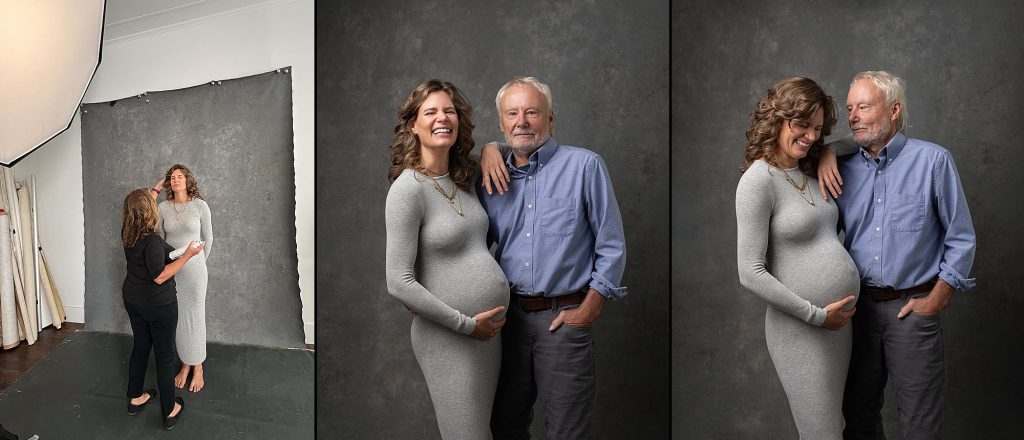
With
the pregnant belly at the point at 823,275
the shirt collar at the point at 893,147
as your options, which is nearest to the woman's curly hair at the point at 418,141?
the pregnant belly at the point at 823,275

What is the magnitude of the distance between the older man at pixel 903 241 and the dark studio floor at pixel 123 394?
2.55 m

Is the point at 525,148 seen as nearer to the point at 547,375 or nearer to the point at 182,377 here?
the point at 547,375

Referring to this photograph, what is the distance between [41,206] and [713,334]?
3307mm

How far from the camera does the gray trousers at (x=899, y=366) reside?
2.54m

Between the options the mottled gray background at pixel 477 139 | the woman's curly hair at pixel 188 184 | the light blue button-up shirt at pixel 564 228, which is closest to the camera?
the light blue button-up shirt at pixel 564 228

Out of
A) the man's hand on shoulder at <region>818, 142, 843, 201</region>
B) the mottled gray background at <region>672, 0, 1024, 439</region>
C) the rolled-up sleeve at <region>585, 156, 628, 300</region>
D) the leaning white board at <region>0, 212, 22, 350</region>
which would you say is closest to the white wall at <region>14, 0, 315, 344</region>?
the leaning white board at <region>0, 212, 22, 350</region>

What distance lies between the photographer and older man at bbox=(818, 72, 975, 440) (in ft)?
8.30

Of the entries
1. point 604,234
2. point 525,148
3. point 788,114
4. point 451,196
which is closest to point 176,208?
point 451,196

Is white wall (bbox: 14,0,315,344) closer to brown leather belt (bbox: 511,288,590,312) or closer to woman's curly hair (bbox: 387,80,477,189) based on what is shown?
woman's curly hair (bbox: 387,80,477,189)

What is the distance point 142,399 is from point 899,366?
3238mm

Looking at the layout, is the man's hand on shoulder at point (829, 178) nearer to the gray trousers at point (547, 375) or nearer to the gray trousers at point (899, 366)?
the gray trousers at point (899, 366)

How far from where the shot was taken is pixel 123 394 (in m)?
3.14

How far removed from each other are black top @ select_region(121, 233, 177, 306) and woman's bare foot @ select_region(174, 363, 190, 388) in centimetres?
32

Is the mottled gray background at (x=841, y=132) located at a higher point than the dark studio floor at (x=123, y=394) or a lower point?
higher
